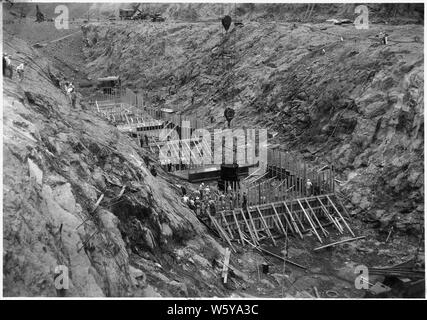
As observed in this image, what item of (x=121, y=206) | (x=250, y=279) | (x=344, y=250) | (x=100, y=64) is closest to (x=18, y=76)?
(x=121, y=206)

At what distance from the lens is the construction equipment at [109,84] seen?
131 feet

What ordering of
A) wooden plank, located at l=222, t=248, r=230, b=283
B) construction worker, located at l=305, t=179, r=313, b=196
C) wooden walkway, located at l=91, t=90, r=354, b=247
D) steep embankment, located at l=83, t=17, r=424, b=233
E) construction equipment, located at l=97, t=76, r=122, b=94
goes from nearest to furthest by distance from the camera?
wooden plank, located at l=222, t=248, r=230, b=283 < wooden walkway, located at l=91, t=90, r=354, b=247 < construction worker, located at l=305, t=179, r=313, b=196 < steep embankment, located at l=83, t=17, r=424, b=233 < construction equipment, located at l=97, t=76, r=122, b=94

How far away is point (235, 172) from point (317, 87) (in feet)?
35.5

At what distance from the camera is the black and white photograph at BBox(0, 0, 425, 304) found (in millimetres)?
11141

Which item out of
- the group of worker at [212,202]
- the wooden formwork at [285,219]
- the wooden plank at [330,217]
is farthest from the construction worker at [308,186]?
the group of worker at [212,202]

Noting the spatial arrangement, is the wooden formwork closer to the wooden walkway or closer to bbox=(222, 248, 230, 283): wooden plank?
the wooden walkway

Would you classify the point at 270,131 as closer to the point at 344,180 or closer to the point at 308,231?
the point at 344,180

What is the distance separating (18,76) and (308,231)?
41.8 ft

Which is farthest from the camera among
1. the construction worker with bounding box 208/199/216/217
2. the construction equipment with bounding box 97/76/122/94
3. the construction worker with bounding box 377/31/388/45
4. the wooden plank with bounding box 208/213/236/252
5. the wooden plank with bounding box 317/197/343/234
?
the construction equipment with bounding box 97/76/122/94

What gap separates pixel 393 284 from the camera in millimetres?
14992

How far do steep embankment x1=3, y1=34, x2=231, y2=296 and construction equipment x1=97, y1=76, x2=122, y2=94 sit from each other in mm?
21391
